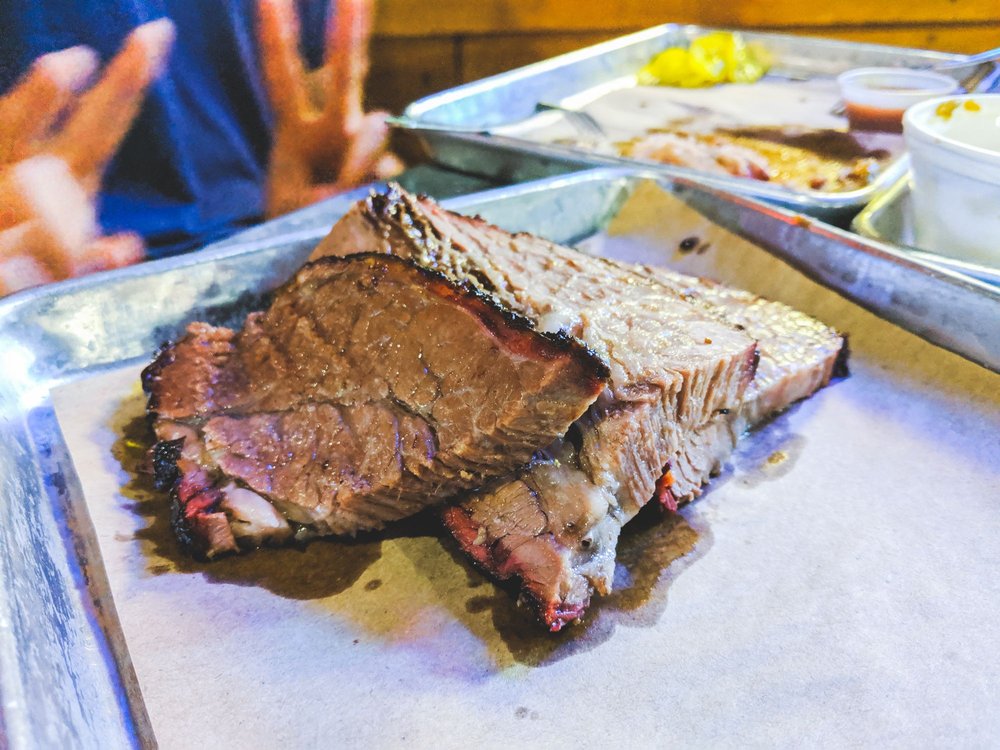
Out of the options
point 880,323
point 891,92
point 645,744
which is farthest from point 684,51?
point 645,744

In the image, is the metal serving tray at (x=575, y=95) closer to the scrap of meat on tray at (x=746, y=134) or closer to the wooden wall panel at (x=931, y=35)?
the scrap of meat on tray at (x=746, y=134)

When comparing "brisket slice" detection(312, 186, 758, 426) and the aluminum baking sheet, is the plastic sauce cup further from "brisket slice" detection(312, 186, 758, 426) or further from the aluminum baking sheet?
"brisket slice" detection(312, 186, 758, 426)

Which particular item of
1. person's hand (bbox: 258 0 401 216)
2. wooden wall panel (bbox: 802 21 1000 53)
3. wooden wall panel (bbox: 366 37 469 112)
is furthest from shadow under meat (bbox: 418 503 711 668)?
wooden wall panel (bbox: 802 21 1000 53)

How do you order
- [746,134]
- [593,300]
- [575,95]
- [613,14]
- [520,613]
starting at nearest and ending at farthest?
1. [520,613]
2. [593,300]
3. [746,134]
4. [575,95]
5. [613,14]

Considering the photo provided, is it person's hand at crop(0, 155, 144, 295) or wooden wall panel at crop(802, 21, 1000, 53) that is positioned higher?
wooden wall panel at crop(802, 21, 1000, 53)

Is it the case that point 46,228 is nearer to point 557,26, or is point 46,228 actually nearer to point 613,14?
point 557,26

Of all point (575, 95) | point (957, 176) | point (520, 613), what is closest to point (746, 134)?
point (575, 95)
